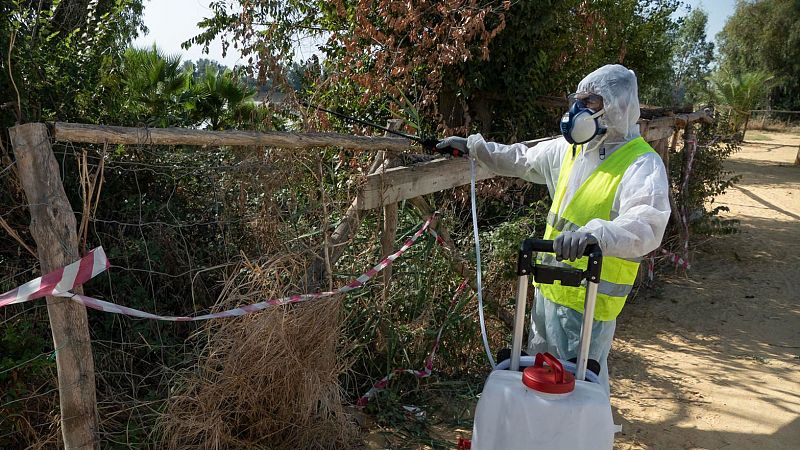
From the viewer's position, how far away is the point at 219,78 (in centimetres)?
1022

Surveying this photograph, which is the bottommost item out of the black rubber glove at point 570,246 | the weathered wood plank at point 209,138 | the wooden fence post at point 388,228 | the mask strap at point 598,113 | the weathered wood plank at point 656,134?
the wooden fence post at point 388,228

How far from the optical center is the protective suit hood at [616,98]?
10.1 ft

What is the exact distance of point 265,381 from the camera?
3.37 metres

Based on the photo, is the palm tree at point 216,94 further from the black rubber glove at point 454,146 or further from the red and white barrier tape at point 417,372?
the black rubber glove at point 454,146

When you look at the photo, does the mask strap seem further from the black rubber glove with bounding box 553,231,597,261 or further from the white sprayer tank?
the white sprayer tank

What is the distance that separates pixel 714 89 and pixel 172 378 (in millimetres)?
29685

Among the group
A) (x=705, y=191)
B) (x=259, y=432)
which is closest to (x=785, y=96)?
(x=705, y=191)

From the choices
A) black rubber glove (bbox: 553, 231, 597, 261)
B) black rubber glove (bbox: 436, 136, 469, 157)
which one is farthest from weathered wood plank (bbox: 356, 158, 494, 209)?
black rubber glove (bbox: 553, 231, 597, 261)

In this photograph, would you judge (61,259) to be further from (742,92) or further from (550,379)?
(742,92)

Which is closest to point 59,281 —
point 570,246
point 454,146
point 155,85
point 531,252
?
point 531,252

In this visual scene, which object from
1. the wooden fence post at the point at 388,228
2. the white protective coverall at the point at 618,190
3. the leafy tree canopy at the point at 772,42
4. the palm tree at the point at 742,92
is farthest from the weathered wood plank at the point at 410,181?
the leafy tree canopy at the point at 772,42

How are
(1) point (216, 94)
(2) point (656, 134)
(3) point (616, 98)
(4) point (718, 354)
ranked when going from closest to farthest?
(3) point (616, 98) → (4) point (718, 354) → (2) point (656, 134) → (1) point (216, 94)

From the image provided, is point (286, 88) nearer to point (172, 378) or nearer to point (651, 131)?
point (172, 378)

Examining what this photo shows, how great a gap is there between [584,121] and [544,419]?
1.35m
